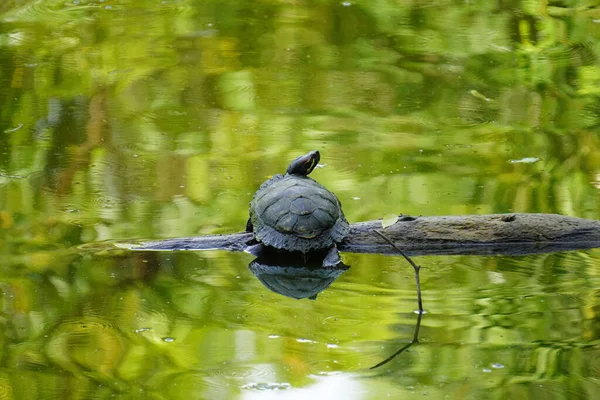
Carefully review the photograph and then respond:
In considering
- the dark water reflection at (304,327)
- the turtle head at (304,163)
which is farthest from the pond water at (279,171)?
the turtle head at (304,163)

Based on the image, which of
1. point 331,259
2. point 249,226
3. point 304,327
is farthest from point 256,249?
point 304,327

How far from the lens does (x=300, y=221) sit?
Result: 388 cm

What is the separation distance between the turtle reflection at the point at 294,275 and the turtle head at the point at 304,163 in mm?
440

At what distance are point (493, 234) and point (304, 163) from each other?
0.86m

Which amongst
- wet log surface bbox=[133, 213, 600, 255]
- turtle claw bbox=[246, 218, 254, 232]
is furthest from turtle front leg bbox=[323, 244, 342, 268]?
turtle claw bbox=[246, 218, 254, 232]

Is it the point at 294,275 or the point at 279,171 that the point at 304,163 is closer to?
the point at 294,275

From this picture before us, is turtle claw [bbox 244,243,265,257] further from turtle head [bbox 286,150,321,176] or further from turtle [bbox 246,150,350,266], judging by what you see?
turtle head [bbox 286,150,321,176]

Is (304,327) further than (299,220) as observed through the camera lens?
No

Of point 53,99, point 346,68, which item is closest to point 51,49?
point 53,99

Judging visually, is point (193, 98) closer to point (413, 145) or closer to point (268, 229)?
point (413, 145)

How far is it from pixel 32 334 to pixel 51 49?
488 cm

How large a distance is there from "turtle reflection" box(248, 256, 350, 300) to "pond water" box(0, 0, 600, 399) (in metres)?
0.06

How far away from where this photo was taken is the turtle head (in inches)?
166

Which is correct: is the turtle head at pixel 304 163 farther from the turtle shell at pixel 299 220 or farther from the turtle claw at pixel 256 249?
the turtle claw at pixel 256 249
